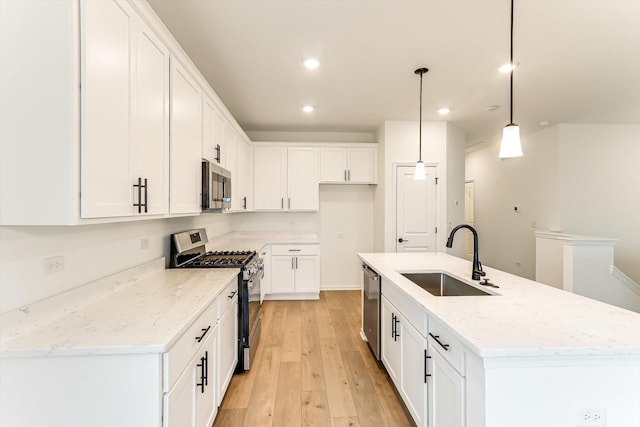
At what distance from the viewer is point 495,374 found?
3.68ft

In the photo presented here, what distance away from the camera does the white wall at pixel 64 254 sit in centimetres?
121

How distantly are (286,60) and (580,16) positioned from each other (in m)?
2.27

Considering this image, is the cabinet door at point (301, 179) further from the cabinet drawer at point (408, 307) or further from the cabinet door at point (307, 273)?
the cabinet drawer at point (408, 307)

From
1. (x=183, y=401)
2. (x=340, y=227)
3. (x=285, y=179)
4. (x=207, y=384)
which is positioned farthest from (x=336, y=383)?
(x=285, y=179)

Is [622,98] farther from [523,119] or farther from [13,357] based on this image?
[13,357]

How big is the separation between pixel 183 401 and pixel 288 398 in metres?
1.10

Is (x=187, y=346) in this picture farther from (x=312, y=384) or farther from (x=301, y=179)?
(x=301, y=179)

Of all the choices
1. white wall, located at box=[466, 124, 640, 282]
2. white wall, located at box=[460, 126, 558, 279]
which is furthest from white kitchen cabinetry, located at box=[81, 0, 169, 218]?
white wall, located at box=[466, 124, 640, 282]

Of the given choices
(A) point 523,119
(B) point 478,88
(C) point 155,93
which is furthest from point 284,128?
(A) point 523,119

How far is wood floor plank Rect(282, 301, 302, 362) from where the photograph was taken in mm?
2908

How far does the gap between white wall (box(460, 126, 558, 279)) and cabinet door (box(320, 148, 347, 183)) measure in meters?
2.41

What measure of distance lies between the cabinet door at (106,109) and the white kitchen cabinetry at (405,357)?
1759 millimetres

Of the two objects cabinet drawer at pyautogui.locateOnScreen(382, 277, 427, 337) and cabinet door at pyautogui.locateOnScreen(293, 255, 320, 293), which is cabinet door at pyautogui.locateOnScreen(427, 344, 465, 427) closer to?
cabinet drawer at pyautogui.locateOnScreen(382, 277, 427, 337)

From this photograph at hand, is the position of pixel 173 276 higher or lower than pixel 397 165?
lower
